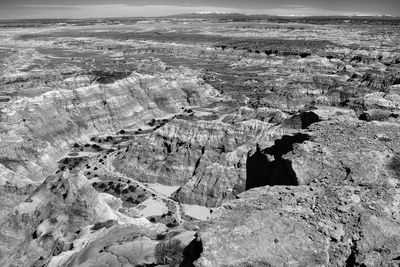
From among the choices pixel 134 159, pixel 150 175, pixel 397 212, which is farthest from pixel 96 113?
pixel 397 212

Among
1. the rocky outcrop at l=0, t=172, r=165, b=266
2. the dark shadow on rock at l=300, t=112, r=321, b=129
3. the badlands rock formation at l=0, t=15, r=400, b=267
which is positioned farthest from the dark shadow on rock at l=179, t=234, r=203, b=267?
the dark shadow on rock at l=300, t=112, r=321, b=129

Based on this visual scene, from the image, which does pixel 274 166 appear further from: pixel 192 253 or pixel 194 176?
pixel 194 176

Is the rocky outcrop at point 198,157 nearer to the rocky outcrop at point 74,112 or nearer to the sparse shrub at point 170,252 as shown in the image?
the rocky outcrop at point 74,112

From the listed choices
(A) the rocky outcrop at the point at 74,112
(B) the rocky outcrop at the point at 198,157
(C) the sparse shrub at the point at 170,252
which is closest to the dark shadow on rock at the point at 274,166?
(C) the sparse shrub at the point at 170,252

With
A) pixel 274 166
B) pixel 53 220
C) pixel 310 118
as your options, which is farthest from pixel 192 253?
pixel 53 220

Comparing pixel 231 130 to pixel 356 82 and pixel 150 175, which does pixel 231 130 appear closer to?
pixel 150 175

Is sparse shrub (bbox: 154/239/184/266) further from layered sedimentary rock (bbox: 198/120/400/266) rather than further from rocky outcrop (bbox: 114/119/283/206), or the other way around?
rocky outcrop (bbox: 114/119/283/206)
